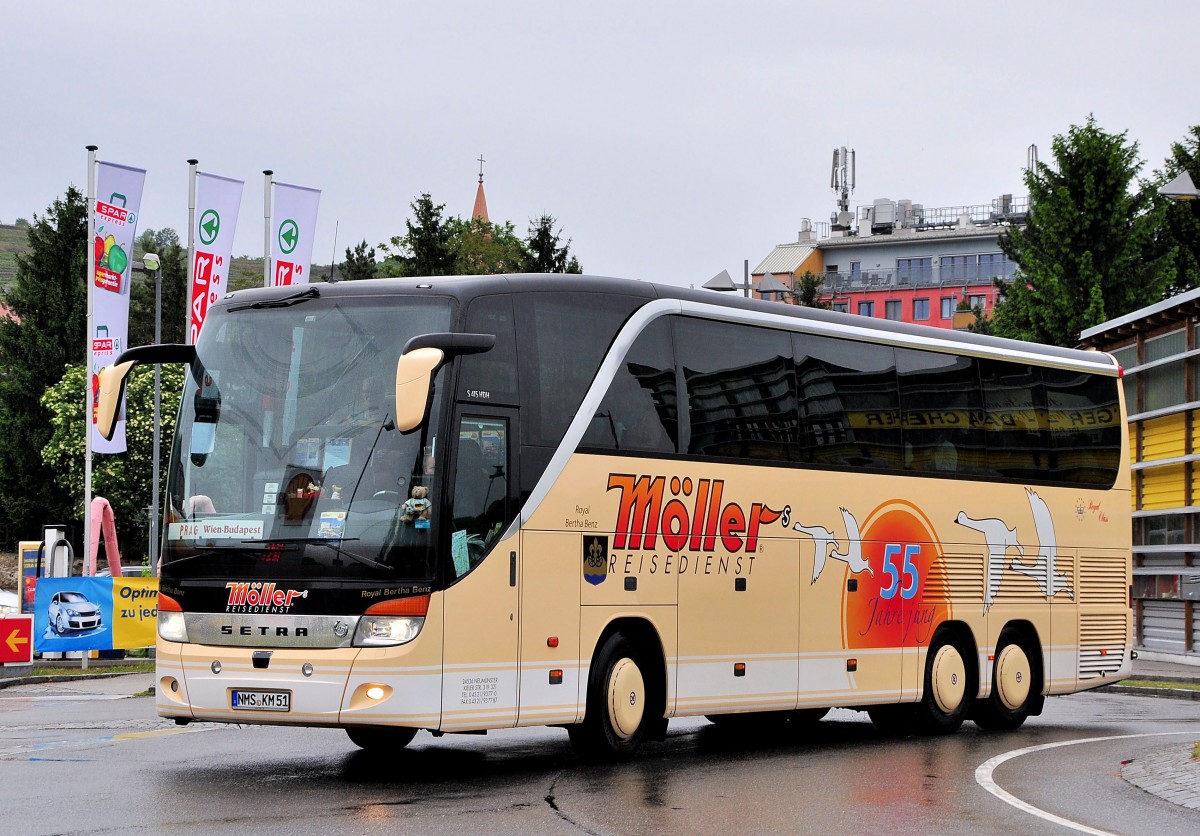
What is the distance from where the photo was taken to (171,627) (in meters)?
12.7

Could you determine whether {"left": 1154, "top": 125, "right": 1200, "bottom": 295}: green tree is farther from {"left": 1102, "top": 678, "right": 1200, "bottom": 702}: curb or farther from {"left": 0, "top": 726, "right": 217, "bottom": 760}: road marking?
{"left": 0, "top": 726, "right": 217, "bottom": 760}: road marking

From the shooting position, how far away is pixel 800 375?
1633 centimetres

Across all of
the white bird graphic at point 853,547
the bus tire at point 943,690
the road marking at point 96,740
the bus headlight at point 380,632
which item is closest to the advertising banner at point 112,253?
the road marking at point 96,740

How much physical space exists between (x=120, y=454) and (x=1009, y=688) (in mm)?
57929

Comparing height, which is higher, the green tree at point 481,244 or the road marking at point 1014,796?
the green tree at point 481,244

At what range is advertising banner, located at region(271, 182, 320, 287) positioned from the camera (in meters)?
37.3

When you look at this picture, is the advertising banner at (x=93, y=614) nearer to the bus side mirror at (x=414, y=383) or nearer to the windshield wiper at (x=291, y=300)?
the windshield wiper at (x=291, y=300)

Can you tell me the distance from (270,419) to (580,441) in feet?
8.20

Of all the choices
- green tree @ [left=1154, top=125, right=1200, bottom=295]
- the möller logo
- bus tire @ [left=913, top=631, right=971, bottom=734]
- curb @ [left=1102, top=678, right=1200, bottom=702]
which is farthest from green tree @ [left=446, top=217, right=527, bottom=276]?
the möller logo

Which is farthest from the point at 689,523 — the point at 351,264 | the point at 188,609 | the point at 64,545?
the point at 351,264

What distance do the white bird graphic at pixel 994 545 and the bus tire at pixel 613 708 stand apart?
580 centimetres

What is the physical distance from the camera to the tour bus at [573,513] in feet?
40.1

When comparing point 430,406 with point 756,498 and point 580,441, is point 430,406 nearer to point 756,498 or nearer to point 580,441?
point 580,441

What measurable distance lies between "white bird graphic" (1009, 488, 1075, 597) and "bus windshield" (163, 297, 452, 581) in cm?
909
